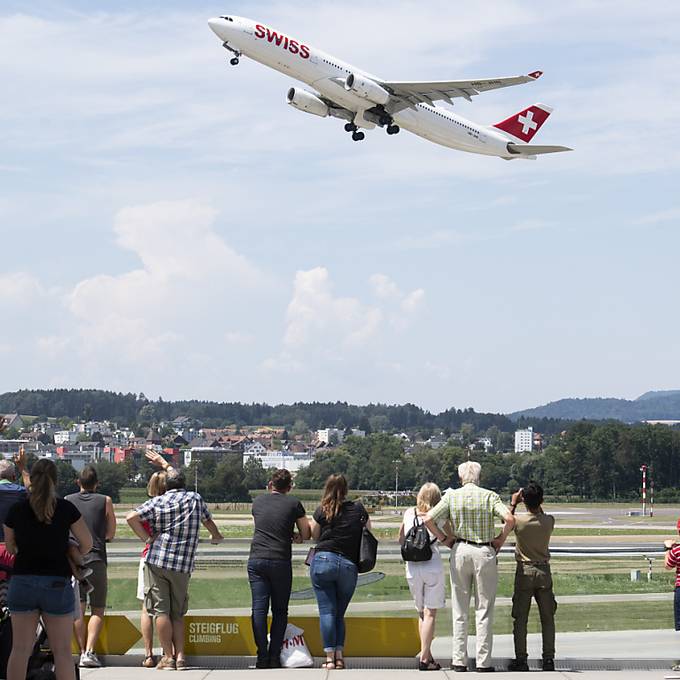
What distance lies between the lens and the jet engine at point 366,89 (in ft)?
144

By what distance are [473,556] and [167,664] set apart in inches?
113

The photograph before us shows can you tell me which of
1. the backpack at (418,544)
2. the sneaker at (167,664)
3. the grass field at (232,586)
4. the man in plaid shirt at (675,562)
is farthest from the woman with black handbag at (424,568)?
the sneaker at (167,664)

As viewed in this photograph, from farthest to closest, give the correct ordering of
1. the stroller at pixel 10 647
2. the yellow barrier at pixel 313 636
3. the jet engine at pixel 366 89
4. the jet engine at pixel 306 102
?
the jet engine at pixel 306 102 < the jet engine at pixel 366 89 < the yellow barrier at pixel 313 636 < the stroller at pixel 10 647

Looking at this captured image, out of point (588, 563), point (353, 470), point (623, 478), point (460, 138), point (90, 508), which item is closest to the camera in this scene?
point (90, 508)

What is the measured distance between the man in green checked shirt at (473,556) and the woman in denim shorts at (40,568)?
11.4 ft

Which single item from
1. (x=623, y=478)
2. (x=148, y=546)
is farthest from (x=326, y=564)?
(x=623, y=478)

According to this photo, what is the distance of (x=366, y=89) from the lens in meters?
44.3

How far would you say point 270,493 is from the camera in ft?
35.7

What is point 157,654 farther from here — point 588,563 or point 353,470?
point 353,470

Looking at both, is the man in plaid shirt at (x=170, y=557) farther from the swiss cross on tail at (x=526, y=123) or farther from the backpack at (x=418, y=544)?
the swiss cross on tail at (x=526, y=123)

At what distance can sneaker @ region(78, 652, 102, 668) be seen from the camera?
35.5 ft

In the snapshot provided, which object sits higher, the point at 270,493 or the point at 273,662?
the point at 270,493

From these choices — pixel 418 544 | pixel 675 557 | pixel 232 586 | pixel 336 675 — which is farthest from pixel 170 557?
pixel 675 557

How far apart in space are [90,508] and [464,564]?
3.34 metres
